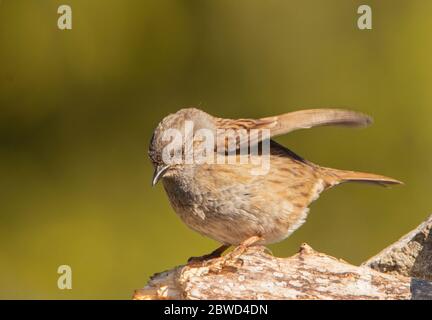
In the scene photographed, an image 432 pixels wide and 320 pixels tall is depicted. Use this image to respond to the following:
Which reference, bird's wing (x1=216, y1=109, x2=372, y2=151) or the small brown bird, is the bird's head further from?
bird's wing (x1=216, y1=109, x2=372, y2=151)

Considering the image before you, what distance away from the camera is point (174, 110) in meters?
7.38

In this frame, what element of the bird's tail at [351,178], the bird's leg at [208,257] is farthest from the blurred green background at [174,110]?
the bird's leg at [208,257]

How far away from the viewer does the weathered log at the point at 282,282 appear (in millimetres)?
4695

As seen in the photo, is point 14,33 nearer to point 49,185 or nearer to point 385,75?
point 49,185

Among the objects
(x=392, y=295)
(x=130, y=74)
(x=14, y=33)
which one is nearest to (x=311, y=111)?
(x=392, y=295)

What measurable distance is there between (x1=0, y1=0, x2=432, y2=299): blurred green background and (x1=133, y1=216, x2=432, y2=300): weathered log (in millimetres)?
2182

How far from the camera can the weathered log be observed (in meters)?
4.70

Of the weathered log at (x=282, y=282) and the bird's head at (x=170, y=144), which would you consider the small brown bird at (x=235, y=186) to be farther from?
the weathered log at (x=282, y=282)

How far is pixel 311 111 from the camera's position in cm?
552

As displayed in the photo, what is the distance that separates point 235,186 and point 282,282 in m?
0.77

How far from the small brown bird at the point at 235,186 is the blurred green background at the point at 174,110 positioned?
1.64 m

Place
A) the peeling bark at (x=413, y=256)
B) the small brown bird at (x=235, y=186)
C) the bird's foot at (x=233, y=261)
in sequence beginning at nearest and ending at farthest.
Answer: the bird's foot at (x=233, y=261)
the small brown bird at (x=235, y=186)
the peeling bark at (x=413, y=256)

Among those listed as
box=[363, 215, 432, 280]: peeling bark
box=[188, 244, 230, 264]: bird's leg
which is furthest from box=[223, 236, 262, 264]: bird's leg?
box=[363, 215, 432, 280]: peeling bark
